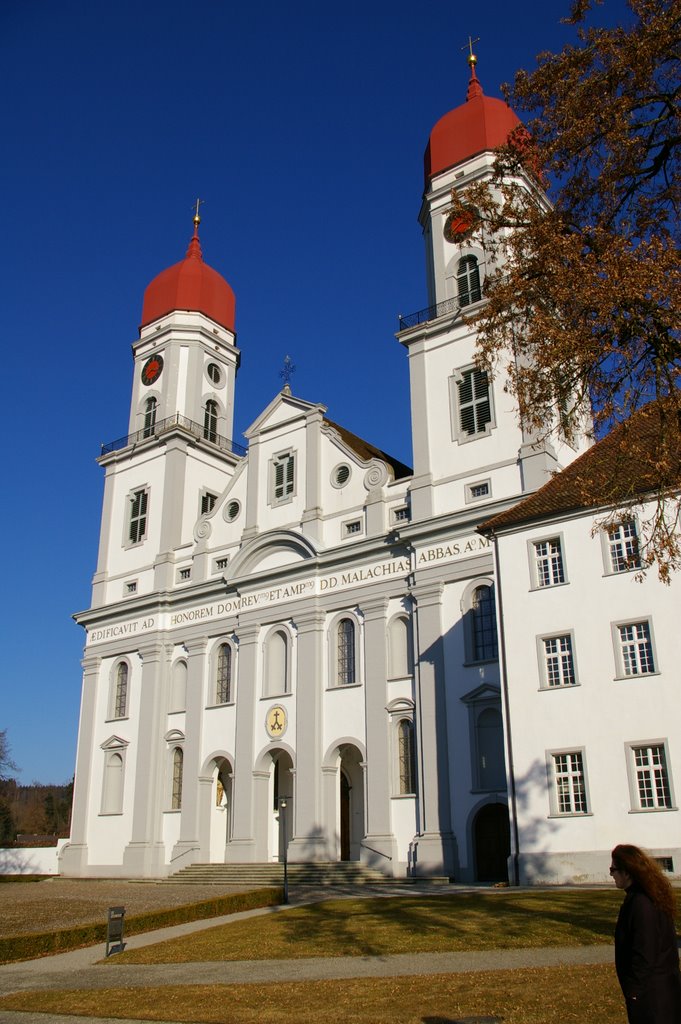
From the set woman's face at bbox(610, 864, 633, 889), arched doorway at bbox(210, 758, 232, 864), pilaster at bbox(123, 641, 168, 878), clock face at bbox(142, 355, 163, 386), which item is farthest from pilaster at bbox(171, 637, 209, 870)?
woman's face at bbox(610, 864, 633, 889)

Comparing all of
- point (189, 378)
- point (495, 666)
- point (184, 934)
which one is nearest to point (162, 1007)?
point (184, 934)

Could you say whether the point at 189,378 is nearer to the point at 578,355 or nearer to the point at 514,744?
the point at 514,744

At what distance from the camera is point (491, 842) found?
2877 centimetres

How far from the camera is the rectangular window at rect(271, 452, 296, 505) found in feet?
129

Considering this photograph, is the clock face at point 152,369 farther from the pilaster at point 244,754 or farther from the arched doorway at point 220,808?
the arched doorway at point 220,808

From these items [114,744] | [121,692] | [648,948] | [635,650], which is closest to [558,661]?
[635,650]

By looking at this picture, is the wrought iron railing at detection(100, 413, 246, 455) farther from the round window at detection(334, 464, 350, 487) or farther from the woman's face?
the woman's face

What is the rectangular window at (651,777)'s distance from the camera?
857 inches

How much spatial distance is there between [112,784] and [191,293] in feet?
79.3

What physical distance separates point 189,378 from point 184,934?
31.7m

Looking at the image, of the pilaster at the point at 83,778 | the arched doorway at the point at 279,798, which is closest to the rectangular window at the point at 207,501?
the pilaster at the point at 83,778

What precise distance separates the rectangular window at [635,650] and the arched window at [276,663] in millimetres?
16158

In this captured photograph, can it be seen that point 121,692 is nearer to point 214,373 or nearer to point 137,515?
point 137,515

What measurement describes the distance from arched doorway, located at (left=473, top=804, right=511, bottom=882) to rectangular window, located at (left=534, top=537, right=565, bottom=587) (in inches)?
304
